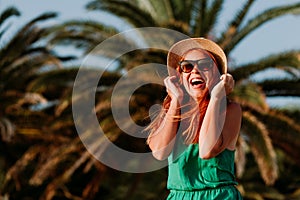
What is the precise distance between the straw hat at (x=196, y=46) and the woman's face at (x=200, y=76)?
6 cm

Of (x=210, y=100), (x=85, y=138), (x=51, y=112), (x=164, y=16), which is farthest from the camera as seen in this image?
(x=51, y=112)

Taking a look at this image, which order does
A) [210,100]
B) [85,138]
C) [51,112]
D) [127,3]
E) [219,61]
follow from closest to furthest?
[210,100], [219,61], [85,138], [127,3], [51,112]

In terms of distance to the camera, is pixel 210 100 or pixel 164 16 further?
pixel 164 16

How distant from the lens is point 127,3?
16.4m

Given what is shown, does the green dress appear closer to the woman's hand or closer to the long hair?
the long hair

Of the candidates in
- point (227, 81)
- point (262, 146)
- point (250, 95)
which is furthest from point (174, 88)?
point (250, 95)

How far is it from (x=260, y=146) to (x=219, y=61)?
37.4 ft

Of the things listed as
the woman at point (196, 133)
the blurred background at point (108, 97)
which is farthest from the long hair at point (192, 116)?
the blurred background at point (108, 97)

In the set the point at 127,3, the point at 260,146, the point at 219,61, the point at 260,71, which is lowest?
the point at 260,146

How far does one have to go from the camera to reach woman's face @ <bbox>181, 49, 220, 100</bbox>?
3.93m

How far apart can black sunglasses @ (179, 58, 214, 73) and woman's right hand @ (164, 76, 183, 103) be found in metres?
0.08

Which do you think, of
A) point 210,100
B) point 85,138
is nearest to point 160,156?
point 210,100

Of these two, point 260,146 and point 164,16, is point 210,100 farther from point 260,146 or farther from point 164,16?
point 164,16

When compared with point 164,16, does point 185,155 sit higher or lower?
lower
